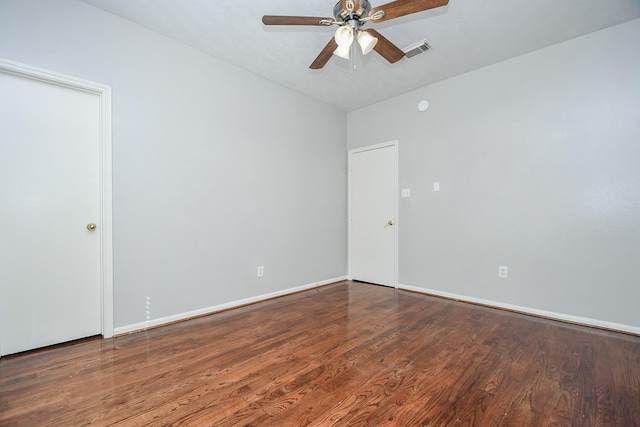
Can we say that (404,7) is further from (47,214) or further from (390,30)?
(47,214)

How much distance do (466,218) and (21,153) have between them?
4.23 m

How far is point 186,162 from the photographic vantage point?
9.26 ft

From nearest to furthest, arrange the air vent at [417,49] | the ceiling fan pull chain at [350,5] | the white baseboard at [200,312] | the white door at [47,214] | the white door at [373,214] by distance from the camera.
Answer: the ceiling fan pull chain at [350,5] < the white door at [47,214] < the white baseboard at [200,312] < the air vent at [417,49] < the white door at [373,214]

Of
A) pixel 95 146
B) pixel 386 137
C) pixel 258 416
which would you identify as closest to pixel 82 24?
pixel 95 146

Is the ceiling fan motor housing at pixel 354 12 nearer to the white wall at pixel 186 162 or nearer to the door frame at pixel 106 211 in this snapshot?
the white wall at pixel 186 162

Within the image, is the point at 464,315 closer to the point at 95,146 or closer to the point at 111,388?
the point at 111,388

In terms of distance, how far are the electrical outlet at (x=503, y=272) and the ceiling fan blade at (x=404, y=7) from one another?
Result: 2691 mm

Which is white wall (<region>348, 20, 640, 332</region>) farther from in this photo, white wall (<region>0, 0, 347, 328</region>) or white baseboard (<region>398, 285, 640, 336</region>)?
white wall (<region>0, 0, 347, 328</region>)

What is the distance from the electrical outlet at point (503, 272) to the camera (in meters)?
3.10

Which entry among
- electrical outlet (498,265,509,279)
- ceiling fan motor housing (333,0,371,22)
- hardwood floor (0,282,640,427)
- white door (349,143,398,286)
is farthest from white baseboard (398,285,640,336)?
ceiling fan motor housing (333,0,371,22)

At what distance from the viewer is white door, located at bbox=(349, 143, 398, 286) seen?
4059 millimetres

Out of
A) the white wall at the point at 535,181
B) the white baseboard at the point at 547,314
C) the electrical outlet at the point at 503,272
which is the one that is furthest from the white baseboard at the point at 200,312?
the electrical outlet at the point at 503,272

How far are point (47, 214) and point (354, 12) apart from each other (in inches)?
108

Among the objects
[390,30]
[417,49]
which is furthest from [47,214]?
[417,49]
